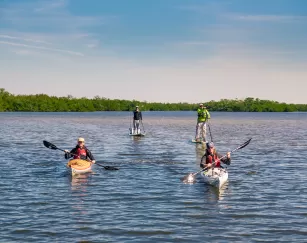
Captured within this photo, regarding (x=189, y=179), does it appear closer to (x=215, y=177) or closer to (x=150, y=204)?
(x=215, y=177)

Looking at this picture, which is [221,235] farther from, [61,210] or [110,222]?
[61,210]

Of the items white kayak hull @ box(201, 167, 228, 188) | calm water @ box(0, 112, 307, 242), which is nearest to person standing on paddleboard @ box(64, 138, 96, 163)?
calm water @ box(0, 112, 307, 242)

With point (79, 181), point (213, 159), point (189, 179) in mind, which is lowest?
point (79, 181)

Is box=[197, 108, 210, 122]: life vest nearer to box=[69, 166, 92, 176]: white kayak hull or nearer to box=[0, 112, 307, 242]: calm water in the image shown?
box=[0, 112, 307, 242]: calm water

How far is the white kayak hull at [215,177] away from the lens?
760 inches

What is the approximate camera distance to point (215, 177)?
64.1 feet

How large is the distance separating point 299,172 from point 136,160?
8704mm

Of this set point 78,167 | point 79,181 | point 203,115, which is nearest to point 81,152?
point 78,167

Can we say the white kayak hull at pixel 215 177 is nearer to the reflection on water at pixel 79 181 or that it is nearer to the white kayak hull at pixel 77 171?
the reflection on water at pixel 79 181

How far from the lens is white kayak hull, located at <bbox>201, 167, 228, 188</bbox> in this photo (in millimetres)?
19312

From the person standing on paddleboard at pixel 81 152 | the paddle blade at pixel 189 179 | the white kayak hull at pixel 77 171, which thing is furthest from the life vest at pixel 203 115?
the paddle blade at pixel 189 179

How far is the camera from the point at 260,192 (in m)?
18.7

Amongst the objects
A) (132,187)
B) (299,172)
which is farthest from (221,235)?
(299,172)

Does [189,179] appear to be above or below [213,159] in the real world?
below
